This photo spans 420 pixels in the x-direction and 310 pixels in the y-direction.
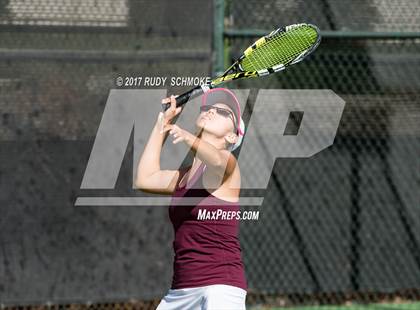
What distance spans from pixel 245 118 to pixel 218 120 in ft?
7.77

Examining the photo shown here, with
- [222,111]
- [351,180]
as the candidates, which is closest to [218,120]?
[222,111]

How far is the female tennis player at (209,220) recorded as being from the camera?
12.8 ft

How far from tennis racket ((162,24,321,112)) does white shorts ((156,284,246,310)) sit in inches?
46.3

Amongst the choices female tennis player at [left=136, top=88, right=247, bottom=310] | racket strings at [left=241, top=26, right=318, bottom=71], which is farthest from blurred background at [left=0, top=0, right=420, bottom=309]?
female tennis player at [left=136, top=88, right=247, bottom=310]

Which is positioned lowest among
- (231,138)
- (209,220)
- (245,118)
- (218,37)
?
(245,118)

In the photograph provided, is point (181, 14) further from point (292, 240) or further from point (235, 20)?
point (292, 240)

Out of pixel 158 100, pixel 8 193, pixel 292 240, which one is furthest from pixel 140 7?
pixel 292 240

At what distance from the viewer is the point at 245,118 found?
6.43 meters

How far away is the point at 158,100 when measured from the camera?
20.7ft

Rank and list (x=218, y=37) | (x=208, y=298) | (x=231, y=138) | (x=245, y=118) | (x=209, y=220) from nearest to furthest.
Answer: (x=208, y=298) → (x=209, y=220) → (x=231, y=138) → (x=218, y=37) → (x=245, y=118)

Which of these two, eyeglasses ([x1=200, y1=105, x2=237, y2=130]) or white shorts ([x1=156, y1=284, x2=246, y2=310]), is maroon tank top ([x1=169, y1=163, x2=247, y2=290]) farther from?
eyeglasses ([x1=200, y1=105, x2=237, y2=130])

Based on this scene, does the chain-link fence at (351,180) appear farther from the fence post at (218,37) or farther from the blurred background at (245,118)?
the fence post at (218,37)

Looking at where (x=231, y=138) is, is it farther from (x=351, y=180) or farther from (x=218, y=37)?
(x=351, y=180)


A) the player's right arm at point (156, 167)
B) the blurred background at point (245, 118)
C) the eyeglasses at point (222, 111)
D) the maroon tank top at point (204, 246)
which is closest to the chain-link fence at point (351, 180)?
the blurred background at point (245, 118)
